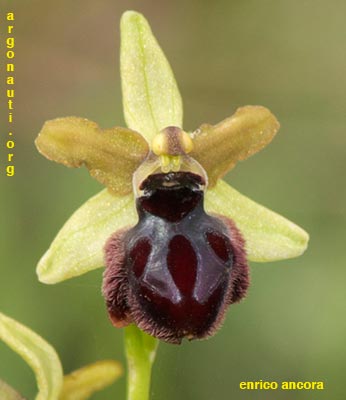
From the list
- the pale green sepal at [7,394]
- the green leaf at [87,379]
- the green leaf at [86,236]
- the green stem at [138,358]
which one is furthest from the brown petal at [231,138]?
the pale green sepal at [7,394]

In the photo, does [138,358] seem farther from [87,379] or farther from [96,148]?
[96,148]

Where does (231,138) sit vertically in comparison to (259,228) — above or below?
above

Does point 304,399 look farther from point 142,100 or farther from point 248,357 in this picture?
point 142,100

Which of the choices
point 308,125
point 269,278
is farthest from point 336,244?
point 308,125

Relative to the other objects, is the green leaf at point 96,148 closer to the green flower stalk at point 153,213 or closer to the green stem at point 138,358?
the green flower stalk at point 153,213

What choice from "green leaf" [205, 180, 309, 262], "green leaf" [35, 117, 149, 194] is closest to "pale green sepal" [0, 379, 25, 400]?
"green leaf" [35, 117, 149, 194]

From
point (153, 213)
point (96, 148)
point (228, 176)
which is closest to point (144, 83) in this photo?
point (96, 148)
